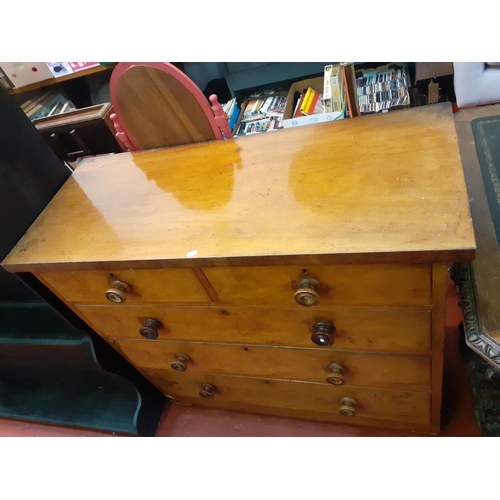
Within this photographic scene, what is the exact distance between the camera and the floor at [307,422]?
132cm

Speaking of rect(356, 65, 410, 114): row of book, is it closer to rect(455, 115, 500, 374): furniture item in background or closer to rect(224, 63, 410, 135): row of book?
rect(224, 63, 410, 135): row of book

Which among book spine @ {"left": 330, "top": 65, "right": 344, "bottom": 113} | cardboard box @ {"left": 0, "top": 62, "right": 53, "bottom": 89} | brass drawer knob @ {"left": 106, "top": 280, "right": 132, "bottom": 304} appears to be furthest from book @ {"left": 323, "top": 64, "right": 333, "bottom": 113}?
cardboard box @ {"left": 0, "top": 62, "right": 53, "bottom": 89}

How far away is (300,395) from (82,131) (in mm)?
1672

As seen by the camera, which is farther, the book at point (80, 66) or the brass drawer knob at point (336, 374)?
the book at point (80, 66)

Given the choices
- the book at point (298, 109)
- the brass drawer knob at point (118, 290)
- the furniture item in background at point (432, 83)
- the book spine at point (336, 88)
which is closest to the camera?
the brass drawer knob at point (118, 290)

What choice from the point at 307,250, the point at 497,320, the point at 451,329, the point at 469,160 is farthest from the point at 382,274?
the point at 451,329

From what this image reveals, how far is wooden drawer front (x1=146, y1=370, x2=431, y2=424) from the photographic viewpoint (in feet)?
3.84

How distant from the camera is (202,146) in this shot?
1.17 metres

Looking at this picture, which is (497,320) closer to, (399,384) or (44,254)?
(399,384)

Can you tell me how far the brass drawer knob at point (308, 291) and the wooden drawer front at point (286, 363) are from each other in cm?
27

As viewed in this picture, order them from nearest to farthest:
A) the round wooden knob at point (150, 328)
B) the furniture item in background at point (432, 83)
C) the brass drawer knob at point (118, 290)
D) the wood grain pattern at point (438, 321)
A: 1. the wood grain pattern at point (438, 321)
2. the brass drawer knob at point (118, 290)
3. the round wooden knob at point (150, 328)
4. the furniture item in background at point (432, 83)

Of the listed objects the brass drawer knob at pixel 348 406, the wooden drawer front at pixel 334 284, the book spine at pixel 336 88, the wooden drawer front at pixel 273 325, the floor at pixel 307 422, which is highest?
the wooden drawer front at pixel 334 284

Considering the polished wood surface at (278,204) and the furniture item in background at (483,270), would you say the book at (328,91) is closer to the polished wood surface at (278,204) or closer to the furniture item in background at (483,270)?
the furniture item in background at (483,270)

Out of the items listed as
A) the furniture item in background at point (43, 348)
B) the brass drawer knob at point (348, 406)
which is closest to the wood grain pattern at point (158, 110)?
the furniture item in background at point (43, 348)
